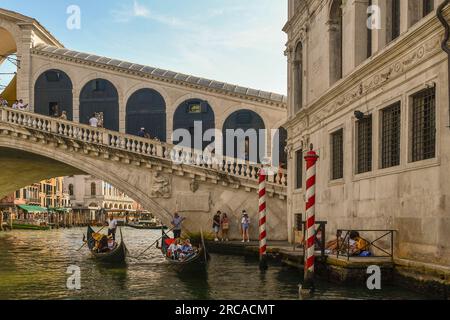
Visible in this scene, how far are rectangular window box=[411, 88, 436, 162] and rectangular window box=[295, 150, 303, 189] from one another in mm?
8743

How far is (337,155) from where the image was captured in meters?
16.6

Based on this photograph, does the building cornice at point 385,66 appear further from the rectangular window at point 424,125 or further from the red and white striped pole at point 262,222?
the red and white striped pole at point 262,222

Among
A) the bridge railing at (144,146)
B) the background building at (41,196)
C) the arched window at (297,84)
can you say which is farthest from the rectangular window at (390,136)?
the background building at (41,196)

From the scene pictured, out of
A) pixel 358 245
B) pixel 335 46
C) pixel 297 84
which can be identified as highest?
pixel 335 46

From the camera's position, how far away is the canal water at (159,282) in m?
12.1

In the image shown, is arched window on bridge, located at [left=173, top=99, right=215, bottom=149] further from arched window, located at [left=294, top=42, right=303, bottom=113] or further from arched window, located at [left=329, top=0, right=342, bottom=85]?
arched window, located at [left=329, top=0, right=342, bottom=85]

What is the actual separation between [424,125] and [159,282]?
6848 mm

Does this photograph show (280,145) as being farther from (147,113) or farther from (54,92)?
(54,92)

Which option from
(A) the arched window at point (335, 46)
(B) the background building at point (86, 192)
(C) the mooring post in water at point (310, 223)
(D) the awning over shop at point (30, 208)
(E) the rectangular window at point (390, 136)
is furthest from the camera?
(B) the background building at point (86, 192)

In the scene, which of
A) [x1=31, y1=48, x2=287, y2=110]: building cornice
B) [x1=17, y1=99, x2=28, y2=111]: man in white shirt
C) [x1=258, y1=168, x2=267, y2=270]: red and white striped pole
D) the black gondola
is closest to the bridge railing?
[x1=17, y1=99, x2=28, y2=111]: man in white shirt

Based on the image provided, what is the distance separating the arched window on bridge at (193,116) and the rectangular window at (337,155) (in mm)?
11184

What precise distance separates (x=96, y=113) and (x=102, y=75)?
5.79 ft

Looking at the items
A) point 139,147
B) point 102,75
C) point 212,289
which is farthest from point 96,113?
point 212,289

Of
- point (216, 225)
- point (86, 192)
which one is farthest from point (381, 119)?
point (86, 192)
